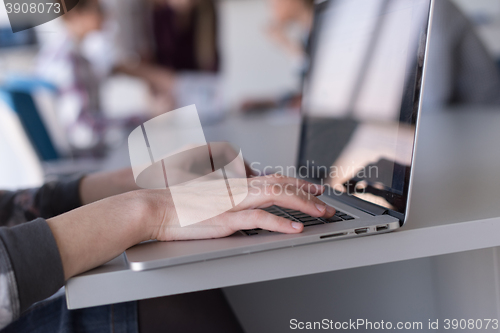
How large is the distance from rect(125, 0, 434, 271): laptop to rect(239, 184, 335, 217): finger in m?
0.02

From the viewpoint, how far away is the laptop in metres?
0.45

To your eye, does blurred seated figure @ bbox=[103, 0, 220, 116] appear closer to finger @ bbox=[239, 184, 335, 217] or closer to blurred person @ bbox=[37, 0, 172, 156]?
blurred person @ bbox=[37, 0, 172, 156]

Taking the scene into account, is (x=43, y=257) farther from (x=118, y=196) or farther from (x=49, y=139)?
(x=49, y=139)

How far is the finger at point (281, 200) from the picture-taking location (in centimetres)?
49

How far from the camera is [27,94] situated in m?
1.92

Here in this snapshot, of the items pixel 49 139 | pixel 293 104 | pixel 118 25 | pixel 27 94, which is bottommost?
pixel 293 104

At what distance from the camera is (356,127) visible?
67cm

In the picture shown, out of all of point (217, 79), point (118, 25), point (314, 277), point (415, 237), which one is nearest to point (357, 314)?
point (314, 277)

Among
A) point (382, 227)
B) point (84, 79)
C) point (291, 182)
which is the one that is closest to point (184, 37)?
point (84, 79)

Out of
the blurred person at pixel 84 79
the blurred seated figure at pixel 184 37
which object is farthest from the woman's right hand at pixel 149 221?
the blurred seated figure at pixel 184 37

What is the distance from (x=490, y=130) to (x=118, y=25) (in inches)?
154

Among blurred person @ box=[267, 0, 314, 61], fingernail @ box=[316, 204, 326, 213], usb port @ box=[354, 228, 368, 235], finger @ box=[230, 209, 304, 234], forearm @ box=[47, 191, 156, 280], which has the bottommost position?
usb port @ box=[354, 228, 368, 235]

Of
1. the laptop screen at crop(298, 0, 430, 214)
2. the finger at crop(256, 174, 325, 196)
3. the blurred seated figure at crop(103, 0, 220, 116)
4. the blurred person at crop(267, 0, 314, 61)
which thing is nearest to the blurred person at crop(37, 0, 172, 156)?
the blurred seated figure at crop(103, 0, 220, 116)

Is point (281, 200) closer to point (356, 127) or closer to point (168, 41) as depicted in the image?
point (356, 127)
